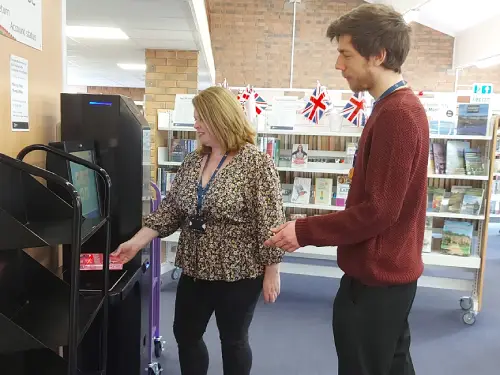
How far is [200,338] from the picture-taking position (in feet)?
6.52

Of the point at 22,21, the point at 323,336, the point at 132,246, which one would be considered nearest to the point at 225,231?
the point at 132,246

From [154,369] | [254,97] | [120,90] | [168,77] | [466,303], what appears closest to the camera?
[154,369]

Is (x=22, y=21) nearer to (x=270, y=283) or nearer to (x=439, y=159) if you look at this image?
(x=270, y=283)

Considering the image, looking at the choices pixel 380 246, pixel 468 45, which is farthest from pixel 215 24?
pixel 380 246

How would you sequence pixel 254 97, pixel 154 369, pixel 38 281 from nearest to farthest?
pixel 38 281 → pixel 154 369 → pixel 254 97

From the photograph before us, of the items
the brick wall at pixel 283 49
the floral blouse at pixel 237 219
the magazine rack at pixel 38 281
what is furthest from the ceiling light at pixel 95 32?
the magazine rack at pixel 38 281

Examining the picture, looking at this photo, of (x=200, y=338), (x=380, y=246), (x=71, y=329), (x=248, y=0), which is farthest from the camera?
(x=248, y=0)

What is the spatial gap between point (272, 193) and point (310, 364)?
5.19ft

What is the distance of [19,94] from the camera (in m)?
1.65

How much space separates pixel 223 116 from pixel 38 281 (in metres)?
0.89

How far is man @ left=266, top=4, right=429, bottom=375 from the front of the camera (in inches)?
48.9

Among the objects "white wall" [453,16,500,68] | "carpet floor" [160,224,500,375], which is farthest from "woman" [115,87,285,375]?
"white wall" [453,16,500,68]

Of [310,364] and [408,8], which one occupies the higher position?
[408,8]

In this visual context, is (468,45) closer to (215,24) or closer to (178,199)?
(215,24)
